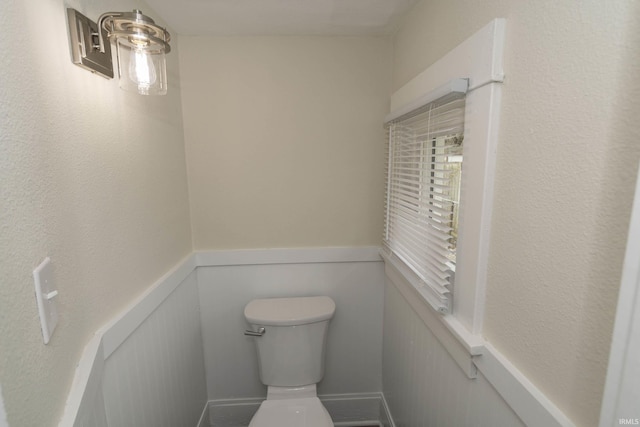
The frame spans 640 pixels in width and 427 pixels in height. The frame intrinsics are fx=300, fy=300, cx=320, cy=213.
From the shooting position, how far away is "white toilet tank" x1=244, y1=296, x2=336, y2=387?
1.49 meters

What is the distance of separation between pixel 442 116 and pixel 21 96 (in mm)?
1084

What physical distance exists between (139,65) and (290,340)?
130 centimetres

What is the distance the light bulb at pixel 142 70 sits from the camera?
2.86 ft

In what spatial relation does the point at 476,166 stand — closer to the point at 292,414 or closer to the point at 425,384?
the point at 425,384

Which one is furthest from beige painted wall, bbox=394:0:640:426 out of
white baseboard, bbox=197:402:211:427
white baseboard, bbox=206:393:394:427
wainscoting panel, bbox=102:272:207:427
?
white baseboard, bbox=197:402:211:427

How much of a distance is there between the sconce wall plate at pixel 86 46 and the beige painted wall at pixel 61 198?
0.02 metres

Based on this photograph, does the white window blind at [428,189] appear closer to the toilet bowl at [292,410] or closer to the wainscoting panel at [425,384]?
the wainscoting panel at [425,384]

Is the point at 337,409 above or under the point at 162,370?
under

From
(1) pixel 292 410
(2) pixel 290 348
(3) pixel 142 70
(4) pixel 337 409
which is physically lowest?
(4) pixel 337 409

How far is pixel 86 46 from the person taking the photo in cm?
78

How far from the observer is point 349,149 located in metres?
1.59

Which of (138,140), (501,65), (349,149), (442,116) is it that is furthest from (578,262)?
(138,140)

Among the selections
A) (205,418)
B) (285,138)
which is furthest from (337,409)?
(285,138)

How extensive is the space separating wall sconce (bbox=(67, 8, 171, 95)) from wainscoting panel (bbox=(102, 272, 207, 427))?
2.69 ft
